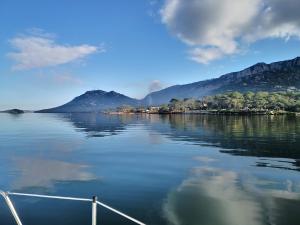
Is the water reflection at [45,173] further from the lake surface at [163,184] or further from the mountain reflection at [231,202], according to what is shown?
the mountain reflection at [231,202]

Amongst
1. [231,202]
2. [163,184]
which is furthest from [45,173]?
[231,202]

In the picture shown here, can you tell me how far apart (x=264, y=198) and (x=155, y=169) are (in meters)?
17.0

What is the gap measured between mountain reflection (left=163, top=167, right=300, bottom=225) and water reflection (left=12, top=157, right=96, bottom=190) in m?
12.9

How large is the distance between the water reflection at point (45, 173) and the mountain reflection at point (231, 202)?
1289cm

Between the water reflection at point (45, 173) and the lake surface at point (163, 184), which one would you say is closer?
the lake surface at point (163, 184)

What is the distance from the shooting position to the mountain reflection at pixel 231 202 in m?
25.1

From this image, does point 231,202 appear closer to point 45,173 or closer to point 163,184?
point 163,184

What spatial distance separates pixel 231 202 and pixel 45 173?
79.8ft

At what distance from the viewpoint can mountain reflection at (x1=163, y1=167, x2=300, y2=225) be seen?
82.3ft

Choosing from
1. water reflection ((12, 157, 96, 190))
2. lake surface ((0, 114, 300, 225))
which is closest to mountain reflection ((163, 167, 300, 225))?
lake surface ((0, 114, 300, 225))

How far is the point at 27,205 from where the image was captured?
1129 inches

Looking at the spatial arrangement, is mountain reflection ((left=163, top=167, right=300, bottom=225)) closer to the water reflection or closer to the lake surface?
the lake surface

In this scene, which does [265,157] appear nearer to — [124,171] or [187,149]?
[187,149]

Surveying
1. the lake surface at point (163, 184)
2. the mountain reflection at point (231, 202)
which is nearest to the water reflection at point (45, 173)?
the lake surface at point (163, 184)
